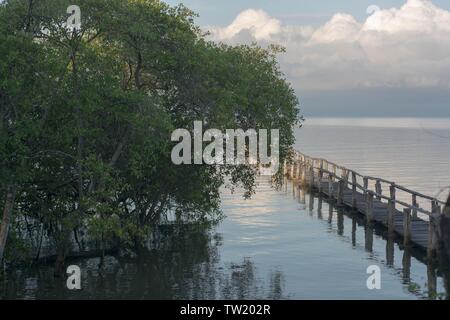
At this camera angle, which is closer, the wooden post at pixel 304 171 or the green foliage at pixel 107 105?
the green foliage at pixel 107 105

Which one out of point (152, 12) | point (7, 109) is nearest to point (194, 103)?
point (152, 12)

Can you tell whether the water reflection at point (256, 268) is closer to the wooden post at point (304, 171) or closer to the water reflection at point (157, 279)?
the water reflection at point (157, 279)

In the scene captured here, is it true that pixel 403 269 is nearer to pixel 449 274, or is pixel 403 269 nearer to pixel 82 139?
pixel 449 274

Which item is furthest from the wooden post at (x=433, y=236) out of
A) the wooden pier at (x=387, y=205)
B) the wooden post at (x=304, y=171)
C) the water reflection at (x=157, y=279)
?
the wooden post at (x=304, y=171)

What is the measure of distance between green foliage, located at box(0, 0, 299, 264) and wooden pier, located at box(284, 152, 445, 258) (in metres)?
7.18

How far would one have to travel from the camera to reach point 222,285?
2261cm

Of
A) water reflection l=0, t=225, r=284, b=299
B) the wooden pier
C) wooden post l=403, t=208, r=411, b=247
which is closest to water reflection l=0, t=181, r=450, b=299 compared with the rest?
water reflection l=0, t=225, r=284, b=299

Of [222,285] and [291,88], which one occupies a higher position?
[291,88]

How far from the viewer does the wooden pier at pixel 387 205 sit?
25391 millimetres

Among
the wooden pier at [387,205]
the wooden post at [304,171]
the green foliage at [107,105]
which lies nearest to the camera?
the green foliage at [107,105]

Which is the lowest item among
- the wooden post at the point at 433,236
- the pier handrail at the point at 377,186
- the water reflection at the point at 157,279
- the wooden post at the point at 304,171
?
the water reflection at the point at 157,279

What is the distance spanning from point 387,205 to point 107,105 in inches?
818

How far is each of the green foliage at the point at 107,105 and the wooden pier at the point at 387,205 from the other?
7.18 metres
